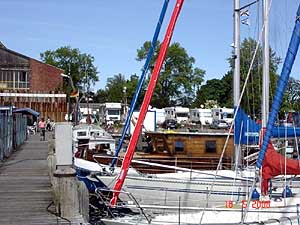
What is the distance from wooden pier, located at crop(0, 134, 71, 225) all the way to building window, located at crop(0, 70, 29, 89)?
68.9 m

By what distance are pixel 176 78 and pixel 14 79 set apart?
36142 mm

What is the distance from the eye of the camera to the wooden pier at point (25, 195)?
13.2 meters

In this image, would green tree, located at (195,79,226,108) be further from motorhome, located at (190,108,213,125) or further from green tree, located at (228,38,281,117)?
green tree, located at (228,38,281,117)

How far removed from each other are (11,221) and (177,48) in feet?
350

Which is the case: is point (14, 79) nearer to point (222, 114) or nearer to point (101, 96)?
point (222, 114)

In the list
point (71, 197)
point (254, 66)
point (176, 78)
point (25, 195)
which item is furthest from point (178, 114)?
point (71, 197)

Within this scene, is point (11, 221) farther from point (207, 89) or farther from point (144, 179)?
point (207, 89)

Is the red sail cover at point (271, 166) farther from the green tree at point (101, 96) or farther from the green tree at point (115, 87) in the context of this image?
the green tree at point (101, 96)

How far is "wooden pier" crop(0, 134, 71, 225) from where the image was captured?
43.4 ft

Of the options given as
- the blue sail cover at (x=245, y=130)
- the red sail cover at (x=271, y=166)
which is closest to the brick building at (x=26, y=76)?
the blue sail cover at (x=245, y=130)

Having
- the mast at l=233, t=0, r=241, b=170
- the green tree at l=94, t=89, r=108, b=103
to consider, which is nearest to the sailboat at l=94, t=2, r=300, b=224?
the mast at l=233, t=0, r=241, b=170

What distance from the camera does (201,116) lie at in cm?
9056

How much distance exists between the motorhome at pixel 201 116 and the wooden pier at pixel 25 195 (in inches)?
2547

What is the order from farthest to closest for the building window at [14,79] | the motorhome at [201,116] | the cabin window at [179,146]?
1. the building window at [14,79]
2. the motorhome at [201,116]
3. the cabin window at [179,146]
